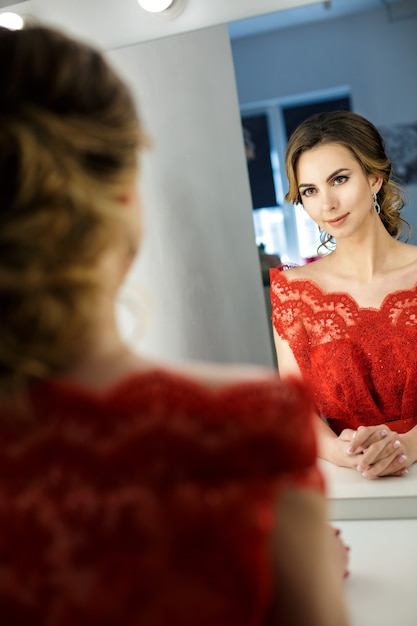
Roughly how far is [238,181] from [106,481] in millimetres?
737

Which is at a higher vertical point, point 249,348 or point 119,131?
point 119,131

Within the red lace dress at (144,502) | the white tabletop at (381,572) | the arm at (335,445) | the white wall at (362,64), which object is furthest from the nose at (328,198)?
the red lace dress at (144,502)

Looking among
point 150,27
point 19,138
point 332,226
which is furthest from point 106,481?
point 150,27

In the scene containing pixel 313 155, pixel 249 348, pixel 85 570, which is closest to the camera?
pixel 85 570

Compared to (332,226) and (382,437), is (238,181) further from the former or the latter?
(382,437)

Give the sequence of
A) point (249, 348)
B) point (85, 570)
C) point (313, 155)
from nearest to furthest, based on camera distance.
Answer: point (85, 570)
point (313, 155)
point (249, 348)

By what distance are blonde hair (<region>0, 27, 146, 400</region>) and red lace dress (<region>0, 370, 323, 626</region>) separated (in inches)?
1.5

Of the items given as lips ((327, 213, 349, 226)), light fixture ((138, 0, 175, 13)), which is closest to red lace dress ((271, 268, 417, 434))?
lips ((327, 213, 349, 226))

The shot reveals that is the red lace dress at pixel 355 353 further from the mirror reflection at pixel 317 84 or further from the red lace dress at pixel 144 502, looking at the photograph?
the red lace dress at pixel 144 502

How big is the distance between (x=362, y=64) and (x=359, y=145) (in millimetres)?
110

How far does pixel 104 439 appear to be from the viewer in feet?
1.36

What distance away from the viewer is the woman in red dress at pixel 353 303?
96 cm

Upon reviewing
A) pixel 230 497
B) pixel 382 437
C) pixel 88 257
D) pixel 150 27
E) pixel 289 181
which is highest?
pixel 150 27

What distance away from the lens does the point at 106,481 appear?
41cm
